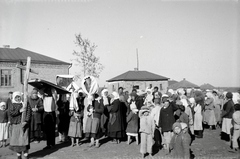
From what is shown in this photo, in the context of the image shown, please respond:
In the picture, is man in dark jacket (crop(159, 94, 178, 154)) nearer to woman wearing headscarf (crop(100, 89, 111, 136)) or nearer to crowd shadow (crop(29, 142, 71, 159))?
woman wearing headscarf (crop(100, 89, 111, 136))

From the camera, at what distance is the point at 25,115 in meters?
6.57

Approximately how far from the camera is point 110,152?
25.9ft

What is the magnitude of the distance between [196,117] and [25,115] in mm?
7660

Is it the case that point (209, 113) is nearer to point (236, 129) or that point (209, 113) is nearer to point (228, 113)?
point (228, 113)

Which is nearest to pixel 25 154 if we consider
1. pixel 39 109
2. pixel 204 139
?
pixel 39 109

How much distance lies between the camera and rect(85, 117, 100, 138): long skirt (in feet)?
27.9

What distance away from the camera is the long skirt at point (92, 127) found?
27.9ft

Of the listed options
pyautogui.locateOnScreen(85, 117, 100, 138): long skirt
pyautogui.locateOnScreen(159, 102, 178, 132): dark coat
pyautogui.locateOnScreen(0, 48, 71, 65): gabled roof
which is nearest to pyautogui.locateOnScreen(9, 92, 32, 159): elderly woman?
pyautogui.locateOnScreen(85, 117, 100, 138): long skirt

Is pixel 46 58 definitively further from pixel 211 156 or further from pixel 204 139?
pixel 211 156

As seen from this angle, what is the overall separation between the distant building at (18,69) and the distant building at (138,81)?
630 inches

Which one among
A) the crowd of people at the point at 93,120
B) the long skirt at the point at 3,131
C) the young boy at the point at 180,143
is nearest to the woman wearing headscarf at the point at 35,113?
the crowd of people at the point at 93,120

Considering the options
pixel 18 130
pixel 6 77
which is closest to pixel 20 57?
pixel 6 77

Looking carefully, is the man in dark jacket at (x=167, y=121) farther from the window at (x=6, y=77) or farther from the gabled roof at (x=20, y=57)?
the window at (x=6, y=77)

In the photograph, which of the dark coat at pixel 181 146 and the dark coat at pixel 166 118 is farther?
the dark coat at pixel 166 118
